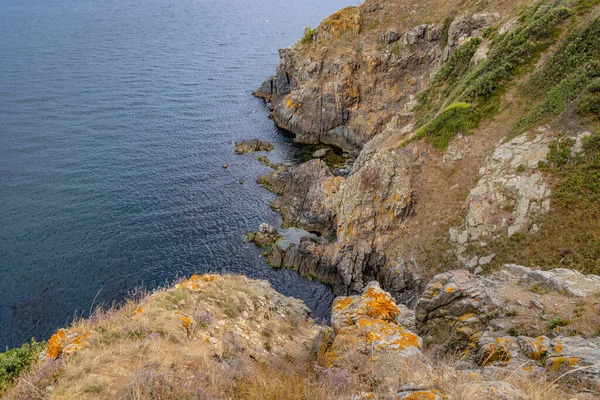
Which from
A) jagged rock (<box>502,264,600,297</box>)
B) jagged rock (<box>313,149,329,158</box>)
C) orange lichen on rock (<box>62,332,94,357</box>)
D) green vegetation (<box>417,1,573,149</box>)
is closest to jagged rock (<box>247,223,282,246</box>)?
green vegetation (<box>417,1,573,149</box>)

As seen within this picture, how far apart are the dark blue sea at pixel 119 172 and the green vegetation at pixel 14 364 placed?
489 inches

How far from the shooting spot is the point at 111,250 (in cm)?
4247

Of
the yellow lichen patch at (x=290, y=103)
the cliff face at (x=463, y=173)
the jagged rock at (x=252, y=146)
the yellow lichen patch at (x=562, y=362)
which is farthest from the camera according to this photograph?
the yellow lichen patch at (x=290, y=103)

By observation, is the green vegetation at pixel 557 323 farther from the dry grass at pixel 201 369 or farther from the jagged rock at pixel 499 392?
the jagged rock at pixel 499 392

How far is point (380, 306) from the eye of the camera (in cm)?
1692

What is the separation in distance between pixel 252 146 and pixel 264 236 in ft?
91.7

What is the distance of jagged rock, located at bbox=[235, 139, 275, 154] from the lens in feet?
225

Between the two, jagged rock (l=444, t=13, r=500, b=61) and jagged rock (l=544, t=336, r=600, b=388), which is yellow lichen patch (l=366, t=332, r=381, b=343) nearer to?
jagged rock (l=544, t=336, r=600, b=388)

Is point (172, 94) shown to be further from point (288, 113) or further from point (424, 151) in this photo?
point (424, 151)

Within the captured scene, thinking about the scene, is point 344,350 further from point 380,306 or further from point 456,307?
point 456,307

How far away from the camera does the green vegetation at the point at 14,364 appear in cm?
1206

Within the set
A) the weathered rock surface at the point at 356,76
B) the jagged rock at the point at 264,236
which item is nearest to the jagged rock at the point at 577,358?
the jagged rock at the point at 264,236

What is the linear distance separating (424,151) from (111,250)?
1431 inches

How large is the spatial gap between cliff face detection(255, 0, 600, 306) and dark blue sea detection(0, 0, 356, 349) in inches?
235
